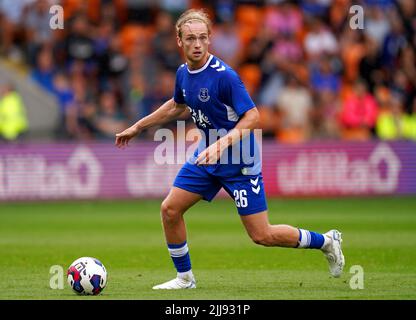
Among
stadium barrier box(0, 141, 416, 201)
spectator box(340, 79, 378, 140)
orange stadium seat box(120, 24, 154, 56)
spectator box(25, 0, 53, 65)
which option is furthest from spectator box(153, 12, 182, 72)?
spectator box(340, 79, 378, 140)

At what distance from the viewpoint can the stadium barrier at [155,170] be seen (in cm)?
2105

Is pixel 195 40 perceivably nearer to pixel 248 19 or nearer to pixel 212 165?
pixel 212 165

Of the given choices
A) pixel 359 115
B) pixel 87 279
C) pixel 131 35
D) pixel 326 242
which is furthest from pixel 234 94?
pixel 131 35

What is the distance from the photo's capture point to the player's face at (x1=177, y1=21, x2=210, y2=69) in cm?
966

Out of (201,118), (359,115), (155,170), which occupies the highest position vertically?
(201,118)

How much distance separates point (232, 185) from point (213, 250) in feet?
13.5

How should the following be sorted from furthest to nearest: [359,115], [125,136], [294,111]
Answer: [294,111] < [359,115] < [125,136]

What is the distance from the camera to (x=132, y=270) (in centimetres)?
1170

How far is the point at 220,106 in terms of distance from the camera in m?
9.77

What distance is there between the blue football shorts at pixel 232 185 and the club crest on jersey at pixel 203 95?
2.12 ft

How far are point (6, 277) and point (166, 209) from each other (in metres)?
2.17

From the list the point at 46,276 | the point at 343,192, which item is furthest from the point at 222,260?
the point at 343,192

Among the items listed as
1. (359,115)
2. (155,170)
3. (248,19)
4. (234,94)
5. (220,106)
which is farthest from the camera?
(248,19)

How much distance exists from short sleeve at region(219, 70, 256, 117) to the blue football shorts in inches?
26.3
